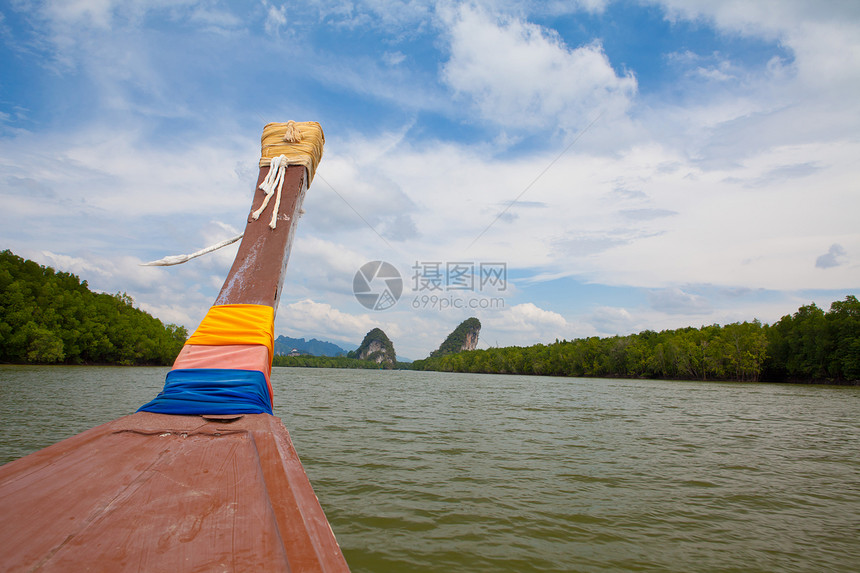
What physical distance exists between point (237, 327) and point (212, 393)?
318mm

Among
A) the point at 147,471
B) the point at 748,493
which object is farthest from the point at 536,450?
the point at 147,471

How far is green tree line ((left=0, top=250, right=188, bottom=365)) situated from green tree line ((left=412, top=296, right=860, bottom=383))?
230ft

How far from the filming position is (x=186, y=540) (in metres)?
0.90

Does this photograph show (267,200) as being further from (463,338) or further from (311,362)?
(463,338)

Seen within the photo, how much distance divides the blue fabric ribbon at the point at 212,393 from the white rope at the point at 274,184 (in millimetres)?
789

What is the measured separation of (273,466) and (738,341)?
63983 millimetres

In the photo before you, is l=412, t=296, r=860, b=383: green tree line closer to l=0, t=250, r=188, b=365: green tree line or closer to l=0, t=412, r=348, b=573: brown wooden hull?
l=0, t=412, r=348, b=573: brown wooden hull

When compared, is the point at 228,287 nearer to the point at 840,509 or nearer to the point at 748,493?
the point at 748,493

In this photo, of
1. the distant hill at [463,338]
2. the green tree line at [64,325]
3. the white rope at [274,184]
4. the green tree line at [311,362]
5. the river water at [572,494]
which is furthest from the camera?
the distant hill at [463,338]

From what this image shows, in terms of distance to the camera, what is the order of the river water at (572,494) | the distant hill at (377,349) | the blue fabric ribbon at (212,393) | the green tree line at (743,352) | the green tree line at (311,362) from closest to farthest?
the blue fabric ribbon at (212,393), the river water at (572,494), the green tree line at (743,352), the green tree line at (311,362), the distant hill at (377,349)

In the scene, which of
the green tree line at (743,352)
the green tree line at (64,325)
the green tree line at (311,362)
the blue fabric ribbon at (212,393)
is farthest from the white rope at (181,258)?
the green tree line at (311,362)

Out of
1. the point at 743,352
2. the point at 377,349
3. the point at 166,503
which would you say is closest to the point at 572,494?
the point at 166,503

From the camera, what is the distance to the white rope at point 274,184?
2.24m

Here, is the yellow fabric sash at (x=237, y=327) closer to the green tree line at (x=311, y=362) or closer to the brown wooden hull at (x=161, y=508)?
the brown wooden hull at (x=161, y=508)
